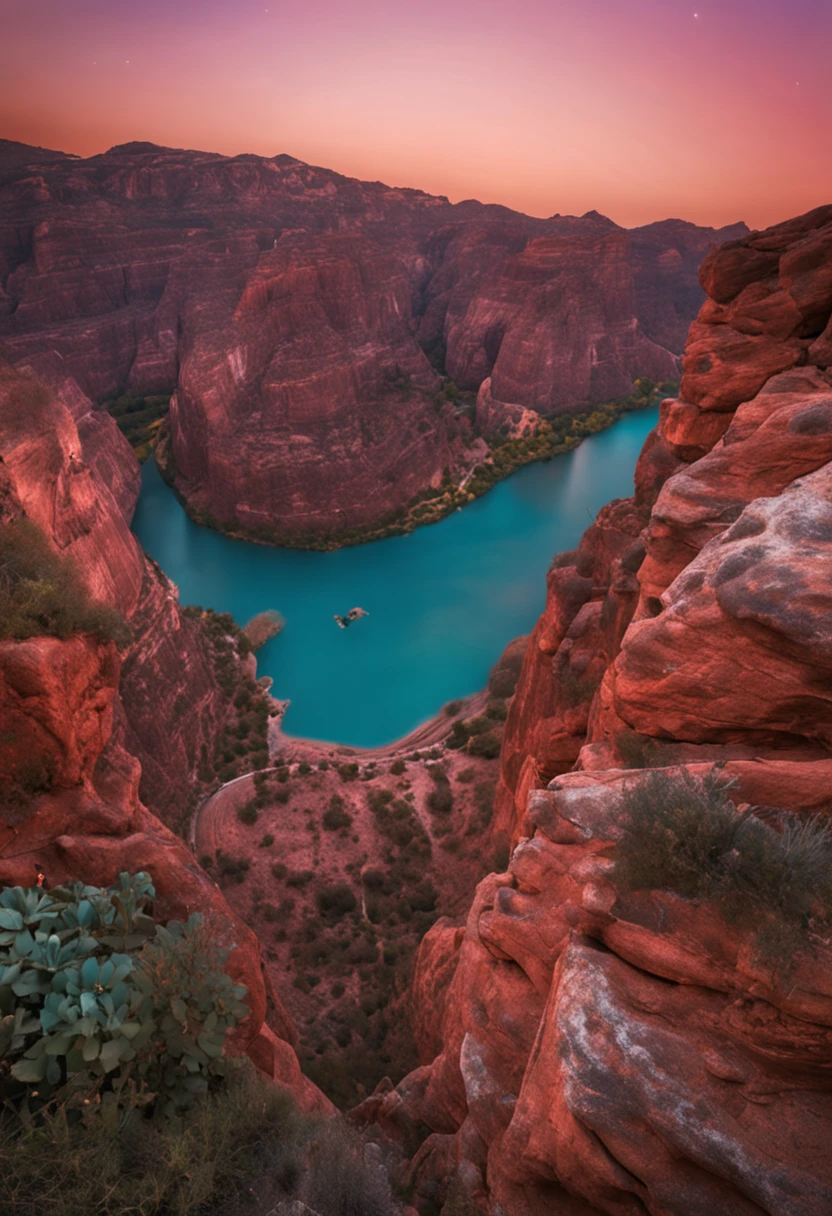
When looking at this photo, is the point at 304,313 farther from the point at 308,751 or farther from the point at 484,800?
the point at 484,800

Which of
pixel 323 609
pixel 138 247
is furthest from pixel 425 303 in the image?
pixel 323 609

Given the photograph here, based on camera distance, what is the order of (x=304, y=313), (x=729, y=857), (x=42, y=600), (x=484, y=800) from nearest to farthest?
1. (x=729, y=857)
2. (x=42, y=600)
3. (x=484, y=800)
4. (x=304, y=313)

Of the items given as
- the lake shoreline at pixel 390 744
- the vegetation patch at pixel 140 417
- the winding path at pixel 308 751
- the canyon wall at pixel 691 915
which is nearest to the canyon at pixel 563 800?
the canyon wall at pixel 691 915

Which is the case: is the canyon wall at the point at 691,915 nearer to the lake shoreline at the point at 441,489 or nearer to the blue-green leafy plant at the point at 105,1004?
the blue-green leafy plant at the point at 105,1004

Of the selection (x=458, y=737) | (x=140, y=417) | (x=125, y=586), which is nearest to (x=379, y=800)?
(x=458, y=737)

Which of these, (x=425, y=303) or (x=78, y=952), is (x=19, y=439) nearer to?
(x=78, y=952)

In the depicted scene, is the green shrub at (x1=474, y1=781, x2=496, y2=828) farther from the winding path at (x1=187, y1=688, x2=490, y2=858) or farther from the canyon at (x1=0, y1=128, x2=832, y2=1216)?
the winding path at (x1=187, y1=688, x2=490, y2=858)

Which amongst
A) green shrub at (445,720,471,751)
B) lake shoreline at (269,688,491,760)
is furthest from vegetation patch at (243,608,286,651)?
green shrub at (445,720,471,751)
